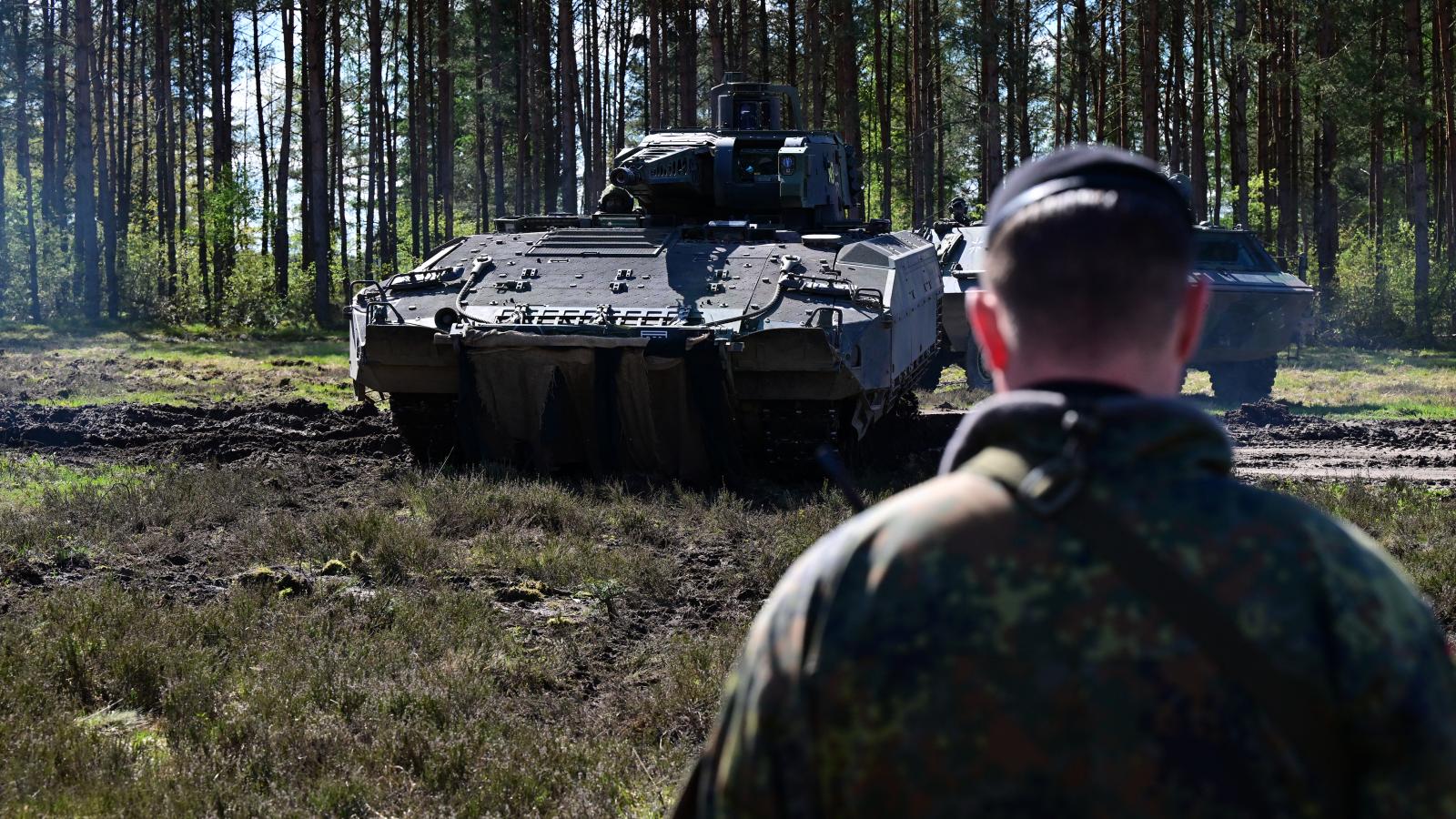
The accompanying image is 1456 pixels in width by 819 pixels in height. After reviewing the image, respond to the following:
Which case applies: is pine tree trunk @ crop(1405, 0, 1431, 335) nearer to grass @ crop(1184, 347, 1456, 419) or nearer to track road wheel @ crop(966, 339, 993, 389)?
grass @ crop(1184, 347, 1456, 419)

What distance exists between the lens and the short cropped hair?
1.62 metres

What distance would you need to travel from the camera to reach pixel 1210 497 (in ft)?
4.99

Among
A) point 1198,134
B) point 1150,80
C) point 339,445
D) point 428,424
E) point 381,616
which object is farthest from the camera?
point 1198,134

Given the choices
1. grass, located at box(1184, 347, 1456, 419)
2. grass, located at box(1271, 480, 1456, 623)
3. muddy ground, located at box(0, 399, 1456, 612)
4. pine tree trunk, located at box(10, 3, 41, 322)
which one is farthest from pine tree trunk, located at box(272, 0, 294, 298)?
grass, located at box(1271, 480, 1456, 623)

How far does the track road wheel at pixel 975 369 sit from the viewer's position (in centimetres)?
1775

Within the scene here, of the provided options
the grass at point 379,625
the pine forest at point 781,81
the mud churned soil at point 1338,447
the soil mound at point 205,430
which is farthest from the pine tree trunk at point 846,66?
the grass at point 379,625

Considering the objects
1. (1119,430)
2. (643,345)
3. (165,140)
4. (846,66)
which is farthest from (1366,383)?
(165,140)

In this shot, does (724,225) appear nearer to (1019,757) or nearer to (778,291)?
(778,291)

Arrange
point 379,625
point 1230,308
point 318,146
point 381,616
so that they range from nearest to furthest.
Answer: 1. point 379,625
2. point 381,616
3. point 1230,308
4. point 318,146

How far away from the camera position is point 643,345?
1027cm

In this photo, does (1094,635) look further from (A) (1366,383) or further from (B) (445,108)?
(B) (445,108)

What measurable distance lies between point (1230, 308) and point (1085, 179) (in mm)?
15417

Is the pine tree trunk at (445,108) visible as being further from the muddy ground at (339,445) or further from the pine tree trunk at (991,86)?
the muddy ground at (339,445)

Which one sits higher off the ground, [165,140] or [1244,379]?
[165,140]
